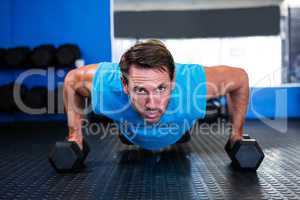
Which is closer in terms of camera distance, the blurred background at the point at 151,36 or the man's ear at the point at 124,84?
the man's ear at the point at 124,84

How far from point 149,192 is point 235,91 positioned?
548 millimetres

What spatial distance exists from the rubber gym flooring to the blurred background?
1.60m

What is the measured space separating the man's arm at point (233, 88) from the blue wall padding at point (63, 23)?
245 cm

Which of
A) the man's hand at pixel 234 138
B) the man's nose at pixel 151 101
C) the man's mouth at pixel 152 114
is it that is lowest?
the man's hand at pixel 234 138

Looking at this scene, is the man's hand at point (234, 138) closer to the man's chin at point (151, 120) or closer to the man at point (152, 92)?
the man at point (152, 92)

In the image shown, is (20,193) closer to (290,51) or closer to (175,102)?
(175,102)

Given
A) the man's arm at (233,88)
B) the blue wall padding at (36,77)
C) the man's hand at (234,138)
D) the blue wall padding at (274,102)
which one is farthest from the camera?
the blue wall padding at (274,102)

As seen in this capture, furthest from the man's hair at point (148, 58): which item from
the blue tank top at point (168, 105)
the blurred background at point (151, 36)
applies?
the blurred background at point (151, 36)

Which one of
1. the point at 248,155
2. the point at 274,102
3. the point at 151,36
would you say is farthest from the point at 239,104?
the point at 151,36

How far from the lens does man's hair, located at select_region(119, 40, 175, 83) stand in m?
1.10

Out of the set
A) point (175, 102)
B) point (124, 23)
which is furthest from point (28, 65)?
point (175, 102)

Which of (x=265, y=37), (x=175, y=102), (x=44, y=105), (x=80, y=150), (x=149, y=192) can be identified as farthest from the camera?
(x=265, y=37)

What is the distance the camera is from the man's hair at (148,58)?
1.10 meters

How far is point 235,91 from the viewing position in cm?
140
